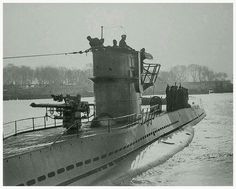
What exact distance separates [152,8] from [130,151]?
5.91 metres

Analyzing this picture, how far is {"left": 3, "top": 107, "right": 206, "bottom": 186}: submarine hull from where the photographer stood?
8.16 meters

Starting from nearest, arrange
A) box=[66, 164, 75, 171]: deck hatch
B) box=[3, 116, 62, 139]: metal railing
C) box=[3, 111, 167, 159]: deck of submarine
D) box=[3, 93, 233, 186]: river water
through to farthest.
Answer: box=[66, 164, 75, 171]: deck hatch < box=[3, 111, 167, 159]: deck of submarine < box=[3, 93, 233, 186]: river water < box=[3, 116, 62, 139]: metal railing

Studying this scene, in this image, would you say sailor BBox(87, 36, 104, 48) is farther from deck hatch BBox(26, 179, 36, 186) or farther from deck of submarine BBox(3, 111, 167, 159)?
deck hatch BBox(26, 179, 36, 186)

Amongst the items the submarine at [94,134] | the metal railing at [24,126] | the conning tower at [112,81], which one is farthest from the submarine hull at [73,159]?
the metal railing at [24,126]

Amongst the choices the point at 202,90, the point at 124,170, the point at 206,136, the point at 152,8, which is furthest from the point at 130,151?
the point at 202,90

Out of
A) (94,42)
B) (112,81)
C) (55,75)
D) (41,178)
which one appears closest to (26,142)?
(41,178)

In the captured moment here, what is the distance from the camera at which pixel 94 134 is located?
38.3 ft

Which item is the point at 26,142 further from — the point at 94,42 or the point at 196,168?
the point at 196,168

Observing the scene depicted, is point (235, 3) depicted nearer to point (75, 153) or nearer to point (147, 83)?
point (147, 83)

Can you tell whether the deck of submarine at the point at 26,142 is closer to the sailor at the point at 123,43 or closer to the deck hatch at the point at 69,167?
the deck hatch at the point at 69,167

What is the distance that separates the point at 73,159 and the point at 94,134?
2.12 meters

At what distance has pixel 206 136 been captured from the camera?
21.7m

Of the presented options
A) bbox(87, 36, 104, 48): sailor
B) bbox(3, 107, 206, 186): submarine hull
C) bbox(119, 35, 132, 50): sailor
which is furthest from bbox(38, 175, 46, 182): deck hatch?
bbox(119, 35, 132, 50): sailor

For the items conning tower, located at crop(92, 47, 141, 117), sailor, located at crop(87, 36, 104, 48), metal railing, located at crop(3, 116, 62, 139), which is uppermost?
sailor, located at crop(87, 36, 104, 48)
